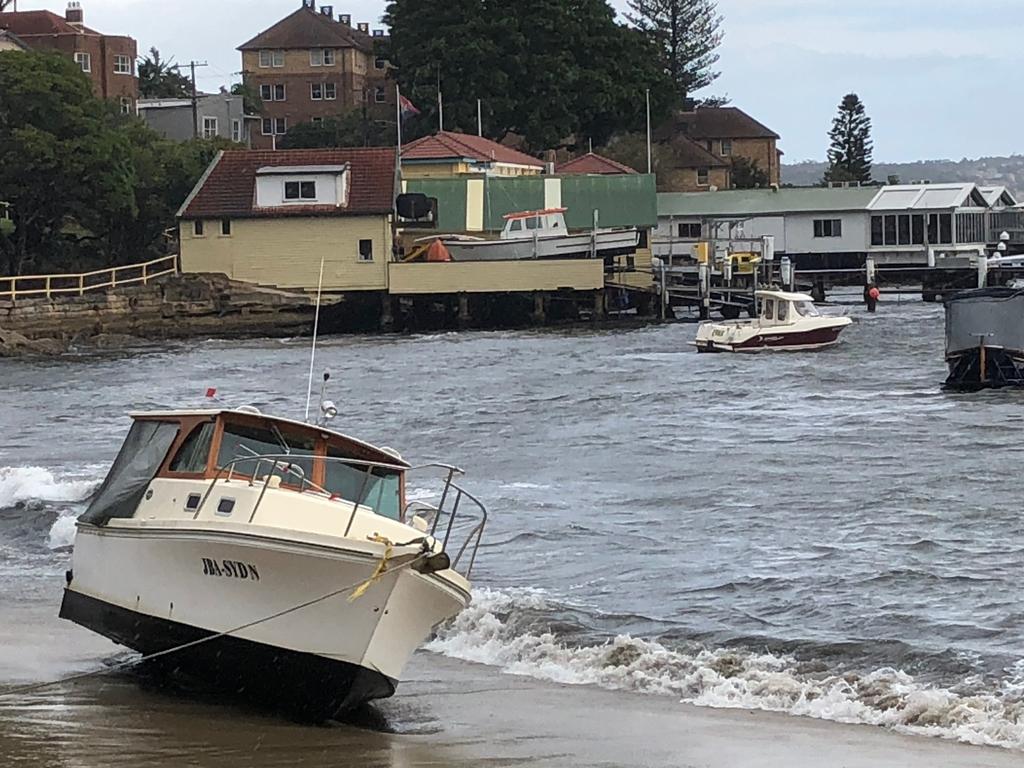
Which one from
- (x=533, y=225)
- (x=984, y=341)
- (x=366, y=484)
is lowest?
(x=984, y=341)

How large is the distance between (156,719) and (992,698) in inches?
239

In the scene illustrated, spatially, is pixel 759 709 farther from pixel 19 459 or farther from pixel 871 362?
pixel 871 362

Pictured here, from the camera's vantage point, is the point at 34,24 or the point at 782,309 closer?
the point at 782,309

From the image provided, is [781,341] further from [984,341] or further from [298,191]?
[298,191]

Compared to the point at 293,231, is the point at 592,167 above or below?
above

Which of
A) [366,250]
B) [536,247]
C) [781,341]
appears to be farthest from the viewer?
[536,247]

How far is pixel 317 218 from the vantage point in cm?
6069

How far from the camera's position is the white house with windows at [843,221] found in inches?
3169

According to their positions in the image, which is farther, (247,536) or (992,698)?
(992,698)

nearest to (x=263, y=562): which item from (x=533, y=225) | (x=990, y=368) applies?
(x=990, y=368)

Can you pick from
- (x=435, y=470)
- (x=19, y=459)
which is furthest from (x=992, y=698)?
(x=19, y=459)

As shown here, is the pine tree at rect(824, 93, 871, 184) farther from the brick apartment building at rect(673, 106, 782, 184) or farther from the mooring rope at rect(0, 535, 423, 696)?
the mooring rope at rect(0, 535, 423, 696)

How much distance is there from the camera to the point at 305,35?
10931cm

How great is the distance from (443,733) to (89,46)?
288ft
